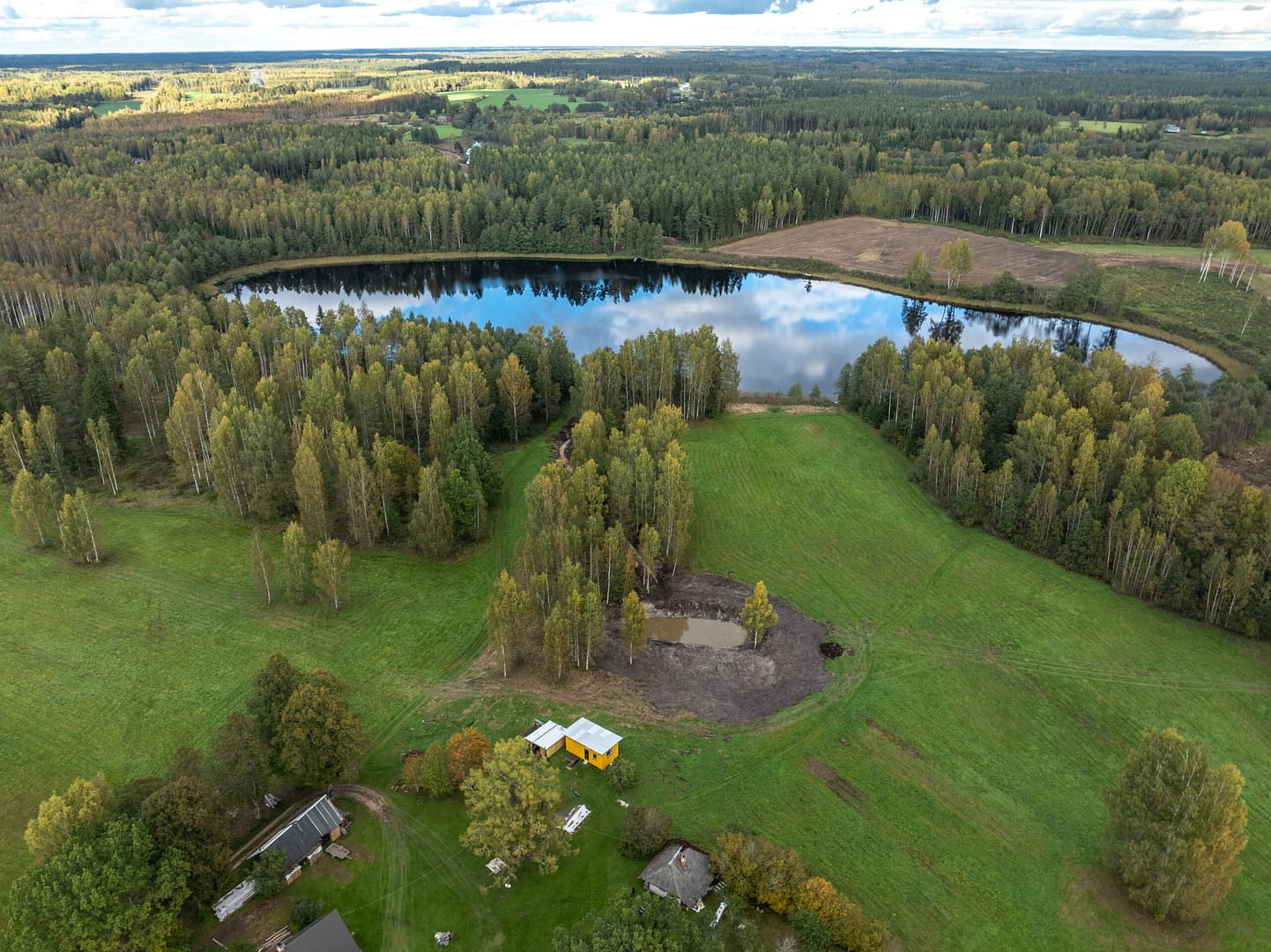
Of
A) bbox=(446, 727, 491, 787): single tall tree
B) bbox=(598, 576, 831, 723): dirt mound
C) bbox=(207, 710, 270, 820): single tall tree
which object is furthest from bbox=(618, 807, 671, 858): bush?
bbox=(207, 710, 270, 820): single tall tree

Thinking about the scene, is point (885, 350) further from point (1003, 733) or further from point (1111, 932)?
point (1111, 932)

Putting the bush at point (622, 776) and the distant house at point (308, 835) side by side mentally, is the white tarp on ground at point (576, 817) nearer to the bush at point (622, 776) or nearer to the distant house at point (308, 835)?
the bush at point (622, 776)

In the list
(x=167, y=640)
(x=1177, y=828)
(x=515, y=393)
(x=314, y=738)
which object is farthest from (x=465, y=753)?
(x=515, y=393)

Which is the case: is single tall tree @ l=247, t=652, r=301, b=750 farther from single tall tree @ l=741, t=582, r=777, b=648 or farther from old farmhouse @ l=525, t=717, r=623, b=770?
single tall tree @ l=741, t=582, r=777, b=648

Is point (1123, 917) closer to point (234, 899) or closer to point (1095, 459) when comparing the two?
point (1095, 459)

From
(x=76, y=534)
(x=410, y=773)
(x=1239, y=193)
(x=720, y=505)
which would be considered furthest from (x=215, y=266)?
(x=1239, y=193)

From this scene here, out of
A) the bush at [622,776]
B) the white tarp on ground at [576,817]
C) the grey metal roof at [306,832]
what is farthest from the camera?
the bush at [622,776]

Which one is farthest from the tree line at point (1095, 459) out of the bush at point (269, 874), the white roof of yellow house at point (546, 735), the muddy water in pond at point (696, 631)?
the bush at point (269, 874)
